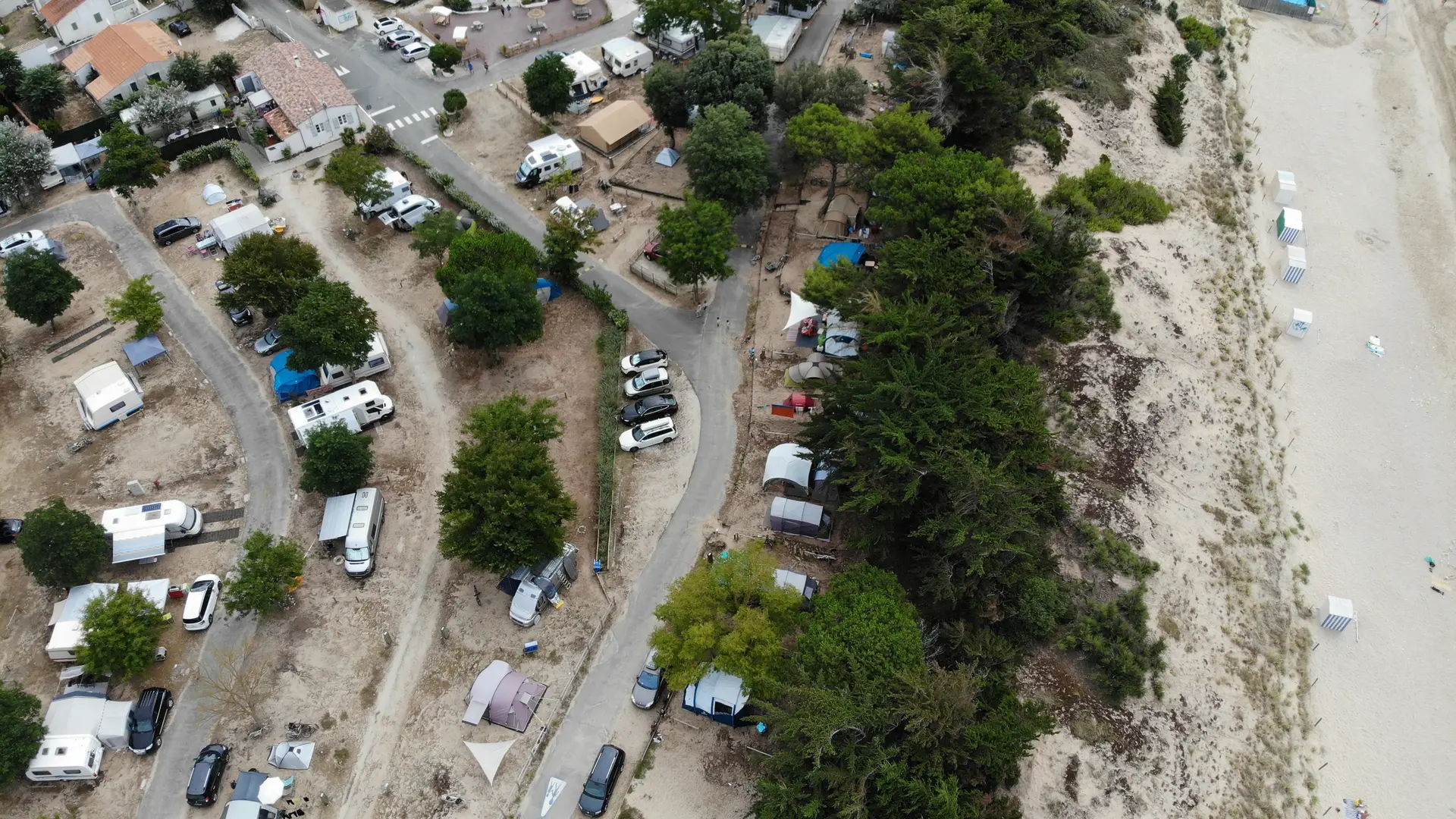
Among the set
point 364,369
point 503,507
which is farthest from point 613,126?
point 503,507

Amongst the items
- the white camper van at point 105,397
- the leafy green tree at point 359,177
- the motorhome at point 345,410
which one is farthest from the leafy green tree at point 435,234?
the white camper van at point 105,397

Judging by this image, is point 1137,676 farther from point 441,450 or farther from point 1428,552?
point 441,450

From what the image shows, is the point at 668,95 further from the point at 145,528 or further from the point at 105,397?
the point at 145,528

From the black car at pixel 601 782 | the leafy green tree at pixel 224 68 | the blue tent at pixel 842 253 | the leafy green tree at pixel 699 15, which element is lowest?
the black car at pixel 601 782

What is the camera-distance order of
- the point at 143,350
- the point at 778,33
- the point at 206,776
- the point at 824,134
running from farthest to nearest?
the point at 778,33 < the point at 824,134 < the point at 143,350 < the point at 206,776

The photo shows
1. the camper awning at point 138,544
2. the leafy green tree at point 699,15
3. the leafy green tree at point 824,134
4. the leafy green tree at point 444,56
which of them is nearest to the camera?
the camper awning at point 138,544

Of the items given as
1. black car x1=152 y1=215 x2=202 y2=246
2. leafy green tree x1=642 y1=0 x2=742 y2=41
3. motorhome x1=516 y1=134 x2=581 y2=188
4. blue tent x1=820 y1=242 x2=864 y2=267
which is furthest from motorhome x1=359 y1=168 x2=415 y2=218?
blue tent x1=820 y1=242 x2=864 y2=267

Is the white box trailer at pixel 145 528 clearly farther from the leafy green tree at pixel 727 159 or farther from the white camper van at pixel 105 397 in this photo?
the leafy green tree at pixel 727 159

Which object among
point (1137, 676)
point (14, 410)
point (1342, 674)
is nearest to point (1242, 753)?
point (1137, 676)
